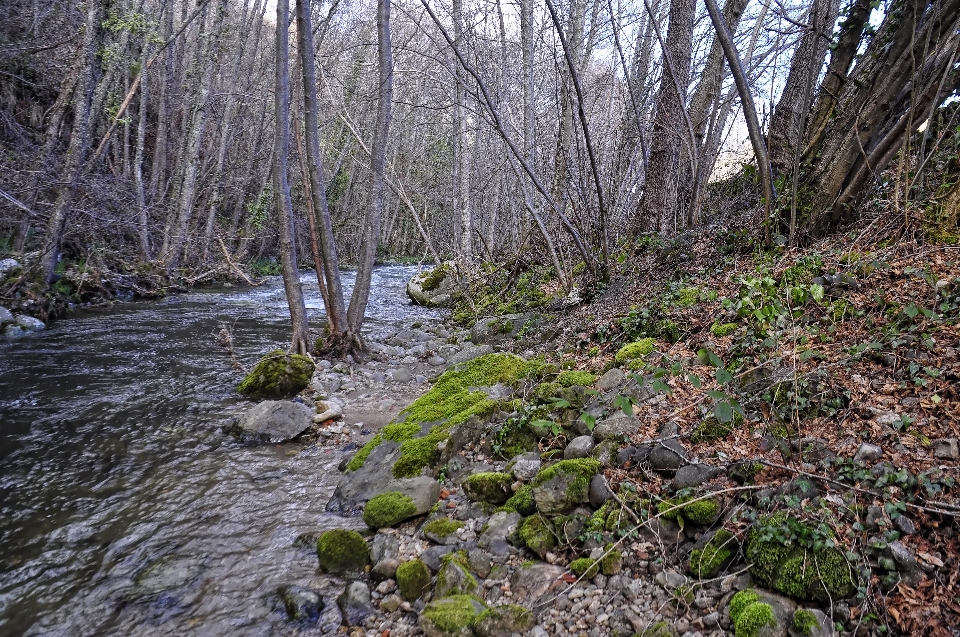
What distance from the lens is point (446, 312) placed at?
12.6 m

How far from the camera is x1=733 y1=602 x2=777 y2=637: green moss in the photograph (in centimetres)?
193

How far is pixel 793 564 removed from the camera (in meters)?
2.09

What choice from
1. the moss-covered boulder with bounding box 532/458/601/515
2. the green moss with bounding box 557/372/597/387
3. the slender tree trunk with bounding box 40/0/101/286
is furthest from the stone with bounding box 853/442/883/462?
the slender tree trunk with bounding box 40/0/101/286

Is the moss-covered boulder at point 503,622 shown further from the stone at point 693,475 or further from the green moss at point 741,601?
the stone at point 693,475

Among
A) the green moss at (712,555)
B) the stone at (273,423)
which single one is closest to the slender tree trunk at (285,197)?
the stone at (273,423)

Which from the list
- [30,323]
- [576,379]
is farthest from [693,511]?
[30,323]

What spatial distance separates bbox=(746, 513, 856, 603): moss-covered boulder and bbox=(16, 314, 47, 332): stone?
1019 cm

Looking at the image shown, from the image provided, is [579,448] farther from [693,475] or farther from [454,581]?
[454,581]

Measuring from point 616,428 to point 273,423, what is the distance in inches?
135

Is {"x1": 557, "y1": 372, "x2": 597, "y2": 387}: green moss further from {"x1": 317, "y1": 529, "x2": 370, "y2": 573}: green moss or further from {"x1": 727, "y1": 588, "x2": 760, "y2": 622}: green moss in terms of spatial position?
{"x1": 727, "y1": 588, "x2": 760, "y2": 622}: green moss

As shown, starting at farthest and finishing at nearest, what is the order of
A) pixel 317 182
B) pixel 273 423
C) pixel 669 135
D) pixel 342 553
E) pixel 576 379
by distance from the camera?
pixel 669 135 < pixel 317 182 < pixel 273 423 < pixel 576 379 < pixel 342 553

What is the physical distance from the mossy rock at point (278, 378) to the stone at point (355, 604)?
3.74 meters

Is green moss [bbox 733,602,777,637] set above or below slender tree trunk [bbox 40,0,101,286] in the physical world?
below

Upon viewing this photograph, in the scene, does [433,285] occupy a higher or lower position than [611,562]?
higher
